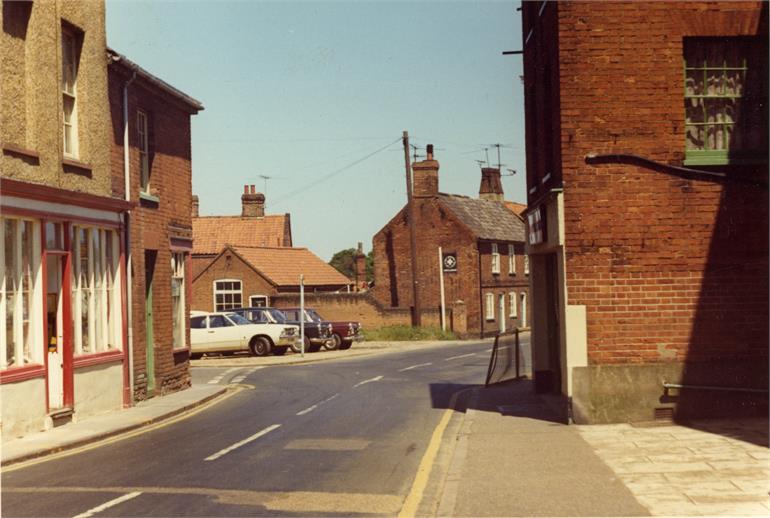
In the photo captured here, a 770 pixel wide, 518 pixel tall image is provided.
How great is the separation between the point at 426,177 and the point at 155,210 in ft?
132

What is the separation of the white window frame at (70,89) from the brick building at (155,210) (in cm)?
118

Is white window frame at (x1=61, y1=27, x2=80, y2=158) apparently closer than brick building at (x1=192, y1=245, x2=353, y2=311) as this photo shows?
Yes

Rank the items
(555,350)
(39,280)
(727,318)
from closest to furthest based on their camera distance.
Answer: (727,318), (39,280), (555,350)

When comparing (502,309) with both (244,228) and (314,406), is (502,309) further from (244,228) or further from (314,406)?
(314,406)

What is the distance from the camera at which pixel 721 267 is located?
14445 mm

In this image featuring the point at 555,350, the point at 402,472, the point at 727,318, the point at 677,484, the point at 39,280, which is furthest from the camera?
the point at 555,350

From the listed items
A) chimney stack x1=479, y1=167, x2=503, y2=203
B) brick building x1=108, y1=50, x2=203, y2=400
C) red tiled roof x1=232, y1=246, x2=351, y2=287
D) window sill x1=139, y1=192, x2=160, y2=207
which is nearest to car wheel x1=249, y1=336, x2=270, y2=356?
brick building x1=108, y1=50, x2=203, y2=400

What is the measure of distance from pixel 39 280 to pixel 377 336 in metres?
37.9

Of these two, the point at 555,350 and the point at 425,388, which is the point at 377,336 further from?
the point at 555,350

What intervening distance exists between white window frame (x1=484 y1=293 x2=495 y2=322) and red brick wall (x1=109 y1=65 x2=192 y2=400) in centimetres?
3769

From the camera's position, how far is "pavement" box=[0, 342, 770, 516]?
9305 millimetres

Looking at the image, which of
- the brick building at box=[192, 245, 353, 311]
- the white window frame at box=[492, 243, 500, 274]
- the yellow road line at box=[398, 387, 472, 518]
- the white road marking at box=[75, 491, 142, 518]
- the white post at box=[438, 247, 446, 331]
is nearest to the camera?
the white road marking at box=[75, 491, 142, 518]

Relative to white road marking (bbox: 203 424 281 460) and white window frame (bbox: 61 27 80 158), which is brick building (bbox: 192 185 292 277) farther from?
white road marking (bbox: 203 424 281 460)

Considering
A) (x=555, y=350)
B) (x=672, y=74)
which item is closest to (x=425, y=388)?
(x=555, y=350)
